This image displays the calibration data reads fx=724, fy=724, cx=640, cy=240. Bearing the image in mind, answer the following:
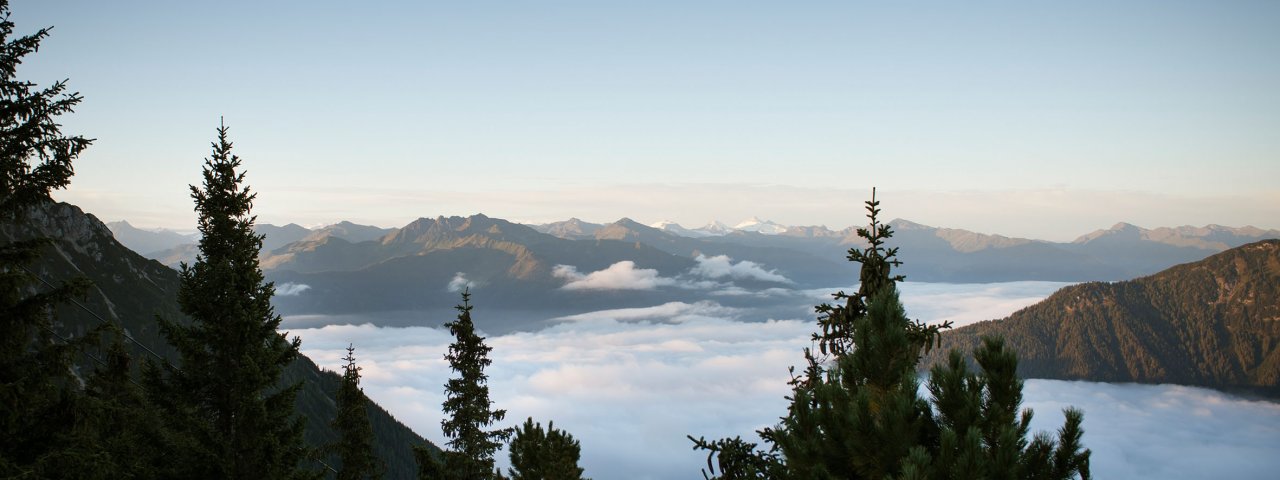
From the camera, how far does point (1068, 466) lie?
857 cm

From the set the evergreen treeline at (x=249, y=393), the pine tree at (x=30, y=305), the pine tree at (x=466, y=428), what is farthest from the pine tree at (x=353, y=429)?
the pine tree at (x=30, y=305)

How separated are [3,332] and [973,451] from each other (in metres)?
14.7

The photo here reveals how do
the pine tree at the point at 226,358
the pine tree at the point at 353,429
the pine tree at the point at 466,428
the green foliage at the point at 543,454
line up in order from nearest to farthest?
the pine tree at the point at 226,358 < the green foliage at the point at 543,454 < the pine tree at the point at 466,428 < the pine tree at the point at 353,429

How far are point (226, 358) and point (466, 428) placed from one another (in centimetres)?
1175

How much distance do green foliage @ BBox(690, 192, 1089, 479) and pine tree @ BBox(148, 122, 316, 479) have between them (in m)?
12.6

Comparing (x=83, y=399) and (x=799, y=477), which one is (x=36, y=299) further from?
(x=799, y=477)

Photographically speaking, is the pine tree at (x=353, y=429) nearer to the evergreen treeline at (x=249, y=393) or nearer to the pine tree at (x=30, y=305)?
the evergreen treeline at (x=249, y=393)

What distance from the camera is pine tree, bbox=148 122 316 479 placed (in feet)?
55.9

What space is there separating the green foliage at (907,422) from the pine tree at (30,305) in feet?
38.0

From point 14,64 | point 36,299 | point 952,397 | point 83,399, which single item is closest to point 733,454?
point 952,397

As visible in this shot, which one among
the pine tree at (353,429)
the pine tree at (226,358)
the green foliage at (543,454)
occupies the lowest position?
the pine tree at (353,429)

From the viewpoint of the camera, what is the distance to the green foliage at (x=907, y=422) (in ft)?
26.4

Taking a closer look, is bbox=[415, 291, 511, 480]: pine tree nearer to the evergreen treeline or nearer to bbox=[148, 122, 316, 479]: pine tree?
the evergreen treeline

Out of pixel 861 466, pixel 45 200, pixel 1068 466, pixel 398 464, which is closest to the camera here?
pixel 1068 466
